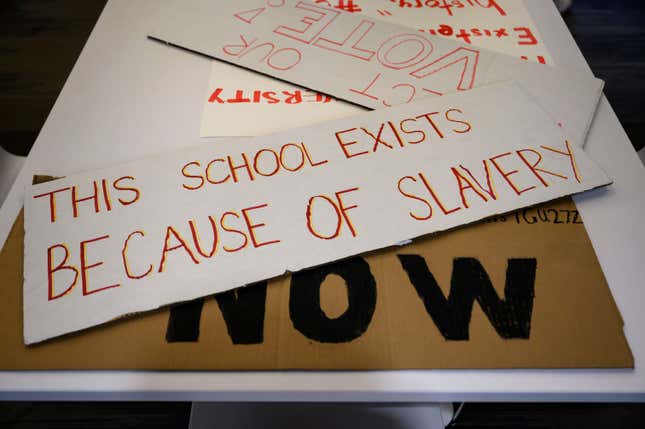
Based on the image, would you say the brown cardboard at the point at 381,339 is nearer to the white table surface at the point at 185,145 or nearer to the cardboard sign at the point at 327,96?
the white table surface at the point at 185,145

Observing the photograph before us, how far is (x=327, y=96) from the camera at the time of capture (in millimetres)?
624

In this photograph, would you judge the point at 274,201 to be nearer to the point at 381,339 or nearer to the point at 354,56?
the point at 381,339

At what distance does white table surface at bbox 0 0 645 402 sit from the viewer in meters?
0.38

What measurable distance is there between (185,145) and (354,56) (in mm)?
333

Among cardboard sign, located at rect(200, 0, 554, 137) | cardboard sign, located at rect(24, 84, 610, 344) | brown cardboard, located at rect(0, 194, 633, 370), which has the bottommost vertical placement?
brown cardboard, located at rect(0, 194, 633, 370)

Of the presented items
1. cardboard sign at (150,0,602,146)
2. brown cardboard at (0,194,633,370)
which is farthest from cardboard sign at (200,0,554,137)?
brown cardboard at (0,194,633,370)

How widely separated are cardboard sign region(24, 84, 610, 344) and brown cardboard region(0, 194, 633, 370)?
0.9 inches

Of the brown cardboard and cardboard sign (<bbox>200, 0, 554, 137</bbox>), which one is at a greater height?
cardboard sign (<bbox>200, 0, 554, 137</bbox>)

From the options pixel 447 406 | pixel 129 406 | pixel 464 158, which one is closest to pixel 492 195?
pixel 464 158

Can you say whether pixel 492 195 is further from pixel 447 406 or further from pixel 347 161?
pixel 447 406

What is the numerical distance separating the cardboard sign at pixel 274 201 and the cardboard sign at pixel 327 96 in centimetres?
5

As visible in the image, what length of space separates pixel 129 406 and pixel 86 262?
0.63 metres

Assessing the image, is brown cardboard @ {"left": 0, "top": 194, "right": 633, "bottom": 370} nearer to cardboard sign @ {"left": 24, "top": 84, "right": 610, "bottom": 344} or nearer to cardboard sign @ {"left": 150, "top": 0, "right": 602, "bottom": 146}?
cardboard sign @ {"left": 24, "top": 84, "right": 610, "bottom": 344}

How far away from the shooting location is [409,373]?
1.27 feet
